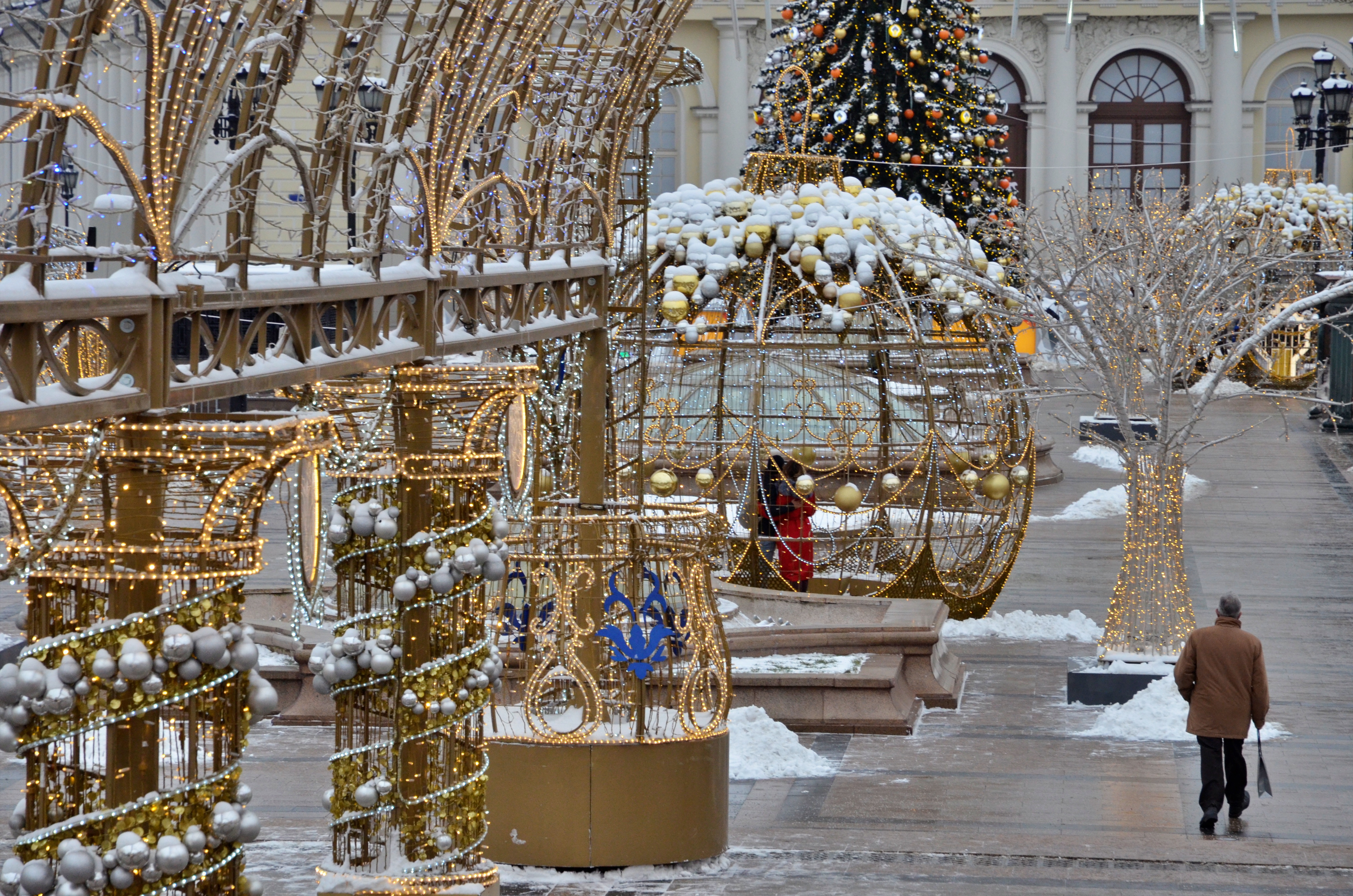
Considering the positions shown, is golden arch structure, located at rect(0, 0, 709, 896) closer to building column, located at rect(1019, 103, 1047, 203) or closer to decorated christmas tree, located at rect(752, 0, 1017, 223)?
decorated christmas tree, located at rect(752, 0, 1017, 223)

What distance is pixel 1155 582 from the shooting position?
1296cm

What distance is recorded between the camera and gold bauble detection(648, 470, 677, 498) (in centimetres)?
1403

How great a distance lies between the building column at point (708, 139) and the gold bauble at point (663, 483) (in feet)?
121

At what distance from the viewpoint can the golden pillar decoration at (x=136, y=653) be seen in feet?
15.7

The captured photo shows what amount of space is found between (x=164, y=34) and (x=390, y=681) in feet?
10.4

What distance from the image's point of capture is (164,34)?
477cm

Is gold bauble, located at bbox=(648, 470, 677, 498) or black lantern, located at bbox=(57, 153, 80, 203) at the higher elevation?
black lantern, located at bbox=(57, 153, 80, 203)

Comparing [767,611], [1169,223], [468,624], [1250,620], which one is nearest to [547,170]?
[468,624]

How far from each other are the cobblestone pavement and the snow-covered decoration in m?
23.9

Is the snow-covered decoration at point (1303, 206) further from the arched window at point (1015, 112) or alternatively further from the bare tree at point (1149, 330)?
the bare tree at point (1149, 330)

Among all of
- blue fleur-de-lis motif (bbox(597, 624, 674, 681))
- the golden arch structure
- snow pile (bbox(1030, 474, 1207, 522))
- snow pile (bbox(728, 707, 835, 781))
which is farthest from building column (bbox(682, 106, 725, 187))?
blue fleur-de-lis motif (bbox(597, 624, 674, 681))

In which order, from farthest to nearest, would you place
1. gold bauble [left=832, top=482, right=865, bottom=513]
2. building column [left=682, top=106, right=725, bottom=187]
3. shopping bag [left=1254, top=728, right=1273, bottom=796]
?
building column [left=682, top=106, right=725, bottom=187]
gold bauble [left=832, top=482, right=865, bottom=513]
shopping bag [left=1254, top=728, right=1273, bottom=796]

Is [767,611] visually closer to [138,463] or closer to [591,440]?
[591,440]

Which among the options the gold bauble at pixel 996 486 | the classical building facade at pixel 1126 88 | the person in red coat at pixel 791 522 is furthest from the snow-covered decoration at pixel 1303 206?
the person in red coat at pixel 791 522
